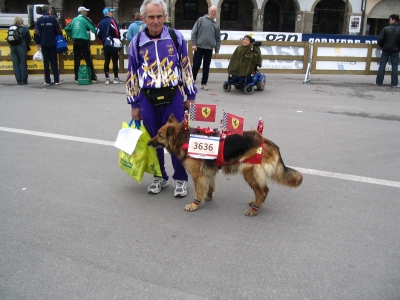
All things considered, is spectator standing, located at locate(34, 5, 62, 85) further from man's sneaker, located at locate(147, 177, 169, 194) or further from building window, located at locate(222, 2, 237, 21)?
building window, located at locate(222, 2, 237, 21)

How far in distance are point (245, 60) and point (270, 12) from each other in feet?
87.3

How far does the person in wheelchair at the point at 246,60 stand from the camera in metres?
10.0

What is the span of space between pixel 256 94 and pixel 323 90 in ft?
8.04

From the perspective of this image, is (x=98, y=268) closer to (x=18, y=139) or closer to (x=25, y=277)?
(x=25, y=277)

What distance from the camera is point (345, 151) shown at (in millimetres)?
5977

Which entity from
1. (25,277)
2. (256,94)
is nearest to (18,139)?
(25,277)

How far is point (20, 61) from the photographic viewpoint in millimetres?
11555

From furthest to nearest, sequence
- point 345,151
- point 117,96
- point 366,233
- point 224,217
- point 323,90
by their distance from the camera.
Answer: point 323,90 < point 117,96 < point 345,151 < point 224,217 < point 366,233

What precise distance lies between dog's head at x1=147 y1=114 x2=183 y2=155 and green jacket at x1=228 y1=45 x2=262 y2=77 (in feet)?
22.0

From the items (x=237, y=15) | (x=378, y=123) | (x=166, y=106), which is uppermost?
(x=237, y=15)

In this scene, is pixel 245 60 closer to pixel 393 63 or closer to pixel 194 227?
pixel 393 63

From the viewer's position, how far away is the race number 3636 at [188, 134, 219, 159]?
12.1ft

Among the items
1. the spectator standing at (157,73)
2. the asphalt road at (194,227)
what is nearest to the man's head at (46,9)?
the asphalt road at (194,227)

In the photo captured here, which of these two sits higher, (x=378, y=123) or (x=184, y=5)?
(x=184, y=5)
